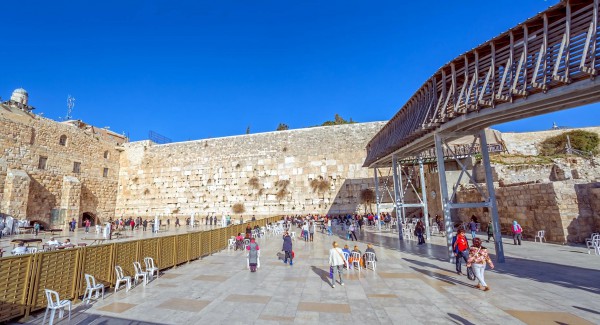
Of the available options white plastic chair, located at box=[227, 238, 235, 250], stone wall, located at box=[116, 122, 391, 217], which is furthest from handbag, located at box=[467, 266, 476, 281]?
stone wall, located at box=[116, 122, 391, 217]

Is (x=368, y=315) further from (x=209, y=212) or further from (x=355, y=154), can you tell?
(x=209, y=212)

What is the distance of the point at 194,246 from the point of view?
891cm

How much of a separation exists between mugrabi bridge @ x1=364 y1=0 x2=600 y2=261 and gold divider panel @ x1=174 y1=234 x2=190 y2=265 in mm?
8232

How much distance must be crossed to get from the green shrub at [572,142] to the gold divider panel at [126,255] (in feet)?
108

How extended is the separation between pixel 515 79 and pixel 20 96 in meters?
37.1

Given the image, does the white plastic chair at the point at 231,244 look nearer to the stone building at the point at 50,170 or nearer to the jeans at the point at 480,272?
the jeans at the point at 480,272

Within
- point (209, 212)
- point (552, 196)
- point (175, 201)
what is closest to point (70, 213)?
point (175, 201)

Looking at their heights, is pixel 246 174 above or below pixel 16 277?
above

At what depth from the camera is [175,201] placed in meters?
27.1

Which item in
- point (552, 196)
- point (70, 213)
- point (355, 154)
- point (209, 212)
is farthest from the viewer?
point (209, 212)

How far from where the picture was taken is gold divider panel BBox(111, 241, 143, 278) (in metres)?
5.93

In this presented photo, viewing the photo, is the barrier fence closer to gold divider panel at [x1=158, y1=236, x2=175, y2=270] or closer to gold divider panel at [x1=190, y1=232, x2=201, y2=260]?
gold divider panel at [x1=158, y1=236, x2=175, y2=270]

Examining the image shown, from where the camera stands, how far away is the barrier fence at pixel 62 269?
13.3ft

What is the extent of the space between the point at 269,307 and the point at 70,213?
25.9m
